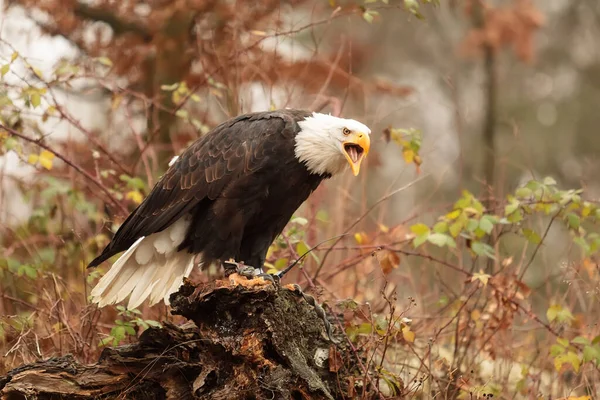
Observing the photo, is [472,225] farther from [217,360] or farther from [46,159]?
[46,159]

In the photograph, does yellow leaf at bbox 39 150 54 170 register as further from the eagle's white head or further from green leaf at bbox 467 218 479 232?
green leaf at bbox 467 218 479 232

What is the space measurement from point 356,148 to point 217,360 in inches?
51.2

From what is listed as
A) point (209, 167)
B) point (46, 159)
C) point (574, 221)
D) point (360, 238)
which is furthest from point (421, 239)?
point (46, 159)

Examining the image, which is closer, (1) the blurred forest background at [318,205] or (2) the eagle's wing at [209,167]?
(2) the eagle's wing at [209,167]

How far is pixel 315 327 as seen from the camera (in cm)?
352

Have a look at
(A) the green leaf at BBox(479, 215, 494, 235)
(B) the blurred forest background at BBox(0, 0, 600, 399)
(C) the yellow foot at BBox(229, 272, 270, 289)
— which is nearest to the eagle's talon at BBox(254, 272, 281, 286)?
(C) the yellow foot at BBox(229, 272, 270, 289)

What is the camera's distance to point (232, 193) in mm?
4020

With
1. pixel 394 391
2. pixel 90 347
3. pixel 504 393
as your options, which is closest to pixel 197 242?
pixel 90 347

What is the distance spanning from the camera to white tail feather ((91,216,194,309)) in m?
4.28

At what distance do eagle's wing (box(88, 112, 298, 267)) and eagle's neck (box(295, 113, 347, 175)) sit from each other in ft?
0.27

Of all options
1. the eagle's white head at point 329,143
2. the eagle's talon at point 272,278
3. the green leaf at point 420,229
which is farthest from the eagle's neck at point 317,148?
the eagle's talon at point 272,278

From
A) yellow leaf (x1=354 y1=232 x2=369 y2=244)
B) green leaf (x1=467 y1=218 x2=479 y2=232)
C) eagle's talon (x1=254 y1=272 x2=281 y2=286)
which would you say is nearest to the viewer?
eagle's talon (x1=254 y1=272 x2=281 y2=286)

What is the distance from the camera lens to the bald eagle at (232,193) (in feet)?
13.0

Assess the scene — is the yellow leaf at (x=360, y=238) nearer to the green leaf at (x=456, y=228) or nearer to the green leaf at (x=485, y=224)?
the green leaf at (x=456, y=228)
